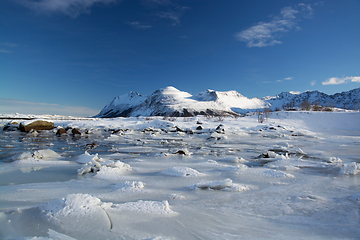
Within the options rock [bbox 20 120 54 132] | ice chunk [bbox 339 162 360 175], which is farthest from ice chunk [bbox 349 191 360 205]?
rock [bbox 20 120 54 132]

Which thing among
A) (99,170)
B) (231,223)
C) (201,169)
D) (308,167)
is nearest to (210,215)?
(231,223)

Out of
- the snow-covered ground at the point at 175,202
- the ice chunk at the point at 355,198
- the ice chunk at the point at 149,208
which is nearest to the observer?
the snow-covered ground at the point at 175,202

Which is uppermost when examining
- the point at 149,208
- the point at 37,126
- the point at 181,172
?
the point at 37,126

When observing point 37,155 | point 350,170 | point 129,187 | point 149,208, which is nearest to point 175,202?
point 149,208

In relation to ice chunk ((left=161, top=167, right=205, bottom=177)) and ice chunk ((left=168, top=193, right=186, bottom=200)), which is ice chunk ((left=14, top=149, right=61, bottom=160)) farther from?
ice chunk ((left=168, top=193, right=186, bottom=200))

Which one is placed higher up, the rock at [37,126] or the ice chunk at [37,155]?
the rock at [37,126]

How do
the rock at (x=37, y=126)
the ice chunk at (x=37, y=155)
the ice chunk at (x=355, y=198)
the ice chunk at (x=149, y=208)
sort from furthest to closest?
the rock at (x=37, y=126) < the ice chunk at (x=37, y=155) < the ice chunk at (x=355, y=198) < the ice chunk at (x=149, y=208)

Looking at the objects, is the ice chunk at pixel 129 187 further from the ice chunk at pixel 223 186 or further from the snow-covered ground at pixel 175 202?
the ice chunk at pixel 223 186

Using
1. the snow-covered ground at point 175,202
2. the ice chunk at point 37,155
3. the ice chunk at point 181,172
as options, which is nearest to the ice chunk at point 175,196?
the snow-covered ground at point 175,202

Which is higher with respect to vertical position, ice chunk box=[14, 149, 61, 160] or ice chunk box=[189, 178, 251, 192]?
ice chunk box=[14, 149, 61, 160]

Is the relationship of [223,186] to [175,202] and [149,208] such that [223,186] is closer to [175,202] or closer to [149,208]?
[175,202]

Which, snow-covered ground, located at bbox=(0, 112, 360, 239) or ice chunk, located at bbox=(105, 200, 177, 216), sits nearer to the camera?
snow-covered ground, located at bbox=(0, 112, 360, 239)

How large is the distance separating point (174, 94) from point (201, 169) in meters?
190

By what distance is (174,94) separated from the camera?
192 m
